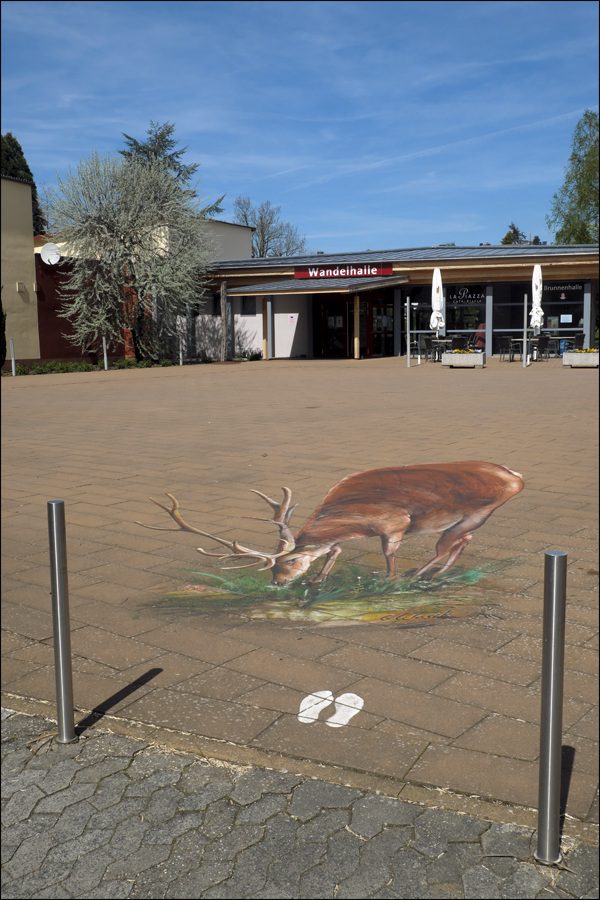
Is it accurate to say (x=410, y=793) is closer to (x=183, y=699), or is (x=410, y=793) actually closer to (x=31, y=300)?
(x=183, y=699)

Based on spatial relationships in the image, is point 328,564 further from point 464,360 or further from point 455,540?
point 464,360

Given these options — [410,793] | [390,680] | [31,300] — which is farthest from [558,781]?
[31,300]

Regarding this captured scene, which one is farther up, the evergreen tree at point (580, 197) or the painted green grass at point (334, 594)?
the evergreen tree at point (580, 197)

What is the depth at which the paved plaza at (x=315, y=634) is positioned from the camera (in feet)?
7.84

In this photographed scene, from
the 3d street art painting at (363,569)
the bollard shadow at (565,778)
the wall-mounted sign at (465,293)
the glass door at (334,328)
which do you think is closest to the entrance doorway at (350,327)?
the glass door at (334,328)

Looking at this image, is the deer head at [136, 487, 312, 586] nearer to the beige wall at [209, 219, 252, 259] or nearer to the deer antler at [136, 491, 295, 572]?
the deer antler at [136, 491, 295, 572]

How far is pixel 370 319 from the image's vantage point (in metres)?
27.1

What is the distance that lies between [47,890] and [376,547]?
3155mm

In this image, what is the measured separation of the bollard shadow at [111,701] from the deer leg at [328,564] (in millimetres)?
1312

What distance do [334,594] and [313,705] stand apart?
47.3 inches

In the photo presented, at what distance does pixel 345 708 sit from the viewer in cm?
279

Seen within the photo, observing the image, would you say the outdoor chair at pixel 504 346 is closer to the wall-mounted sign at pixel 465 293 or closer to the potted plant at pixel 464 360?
the wall-mounted sign at pixel 465 293

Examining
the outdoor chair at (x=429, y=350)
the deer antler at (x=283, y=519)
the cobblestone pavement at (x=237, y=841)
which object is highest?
the outdoor chair at (x=429, y=350)

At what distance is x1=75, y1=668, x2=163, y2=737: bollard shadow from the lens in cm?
271
